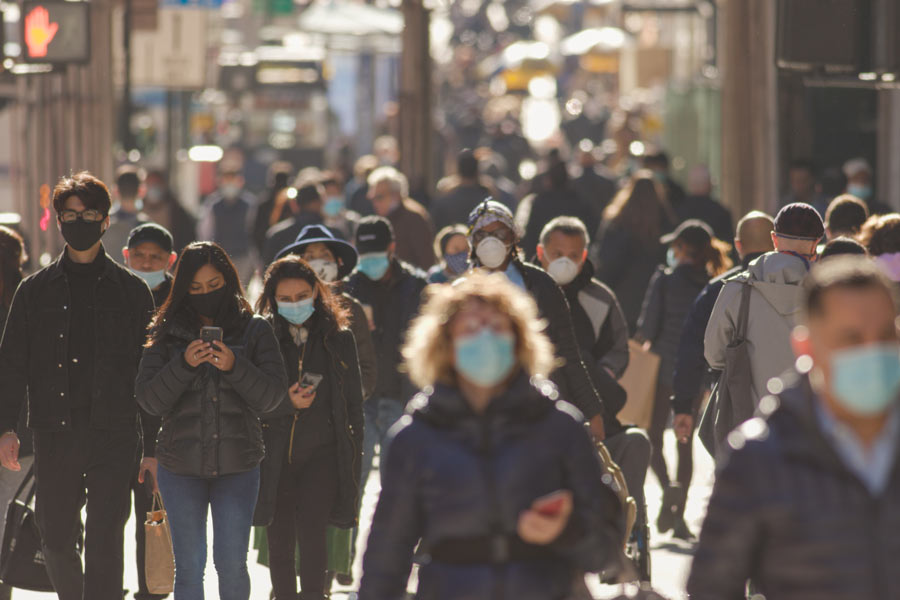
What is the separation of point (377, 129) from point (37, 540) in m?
30.8

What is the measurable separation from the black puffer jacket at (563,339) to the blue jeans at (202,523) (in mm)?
1536

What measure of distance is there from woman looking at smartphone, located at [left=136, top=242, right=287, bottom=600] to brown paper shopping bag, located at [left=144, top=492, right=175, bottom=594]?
1.37 feet

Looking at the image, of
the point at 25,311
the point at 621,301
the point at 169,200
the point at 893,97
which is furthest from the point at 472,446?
the point at 893,97

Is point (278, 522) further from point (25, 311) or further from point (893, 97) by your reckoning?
point (893, 97)

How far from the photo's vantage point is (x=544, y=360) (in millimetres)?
4754

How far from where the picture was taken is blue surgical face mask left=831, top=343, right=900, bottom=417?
12.4 feet

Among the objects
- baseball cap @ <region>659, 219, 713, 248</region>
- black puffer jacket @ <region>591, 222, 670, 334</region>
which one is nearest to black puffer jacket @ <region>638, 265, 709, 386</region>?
baseball cap @ <region>659, 219, 713, 248</region>

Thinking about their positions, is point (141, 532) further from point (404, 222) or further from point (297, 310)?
point (404, 222)

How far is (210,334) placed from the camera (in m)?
7.12

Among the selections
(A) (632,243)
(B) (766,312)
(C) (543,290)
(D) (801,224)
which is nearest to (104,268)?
(C) (543,290)

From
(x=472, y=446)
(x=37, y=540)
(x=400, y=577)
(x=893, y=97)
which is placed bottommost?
(x=37, y=540)

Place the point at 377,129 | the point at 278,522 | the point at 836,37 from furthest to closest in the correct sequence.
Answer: the point at 377,129, the point at 836,37, the point at 278,522

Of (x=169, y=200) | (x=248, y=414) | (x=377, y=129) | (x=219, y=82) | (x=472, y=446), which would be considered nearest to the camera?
(x=472, y=446)

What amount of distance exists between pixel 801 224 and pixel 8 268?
3.41 metres
